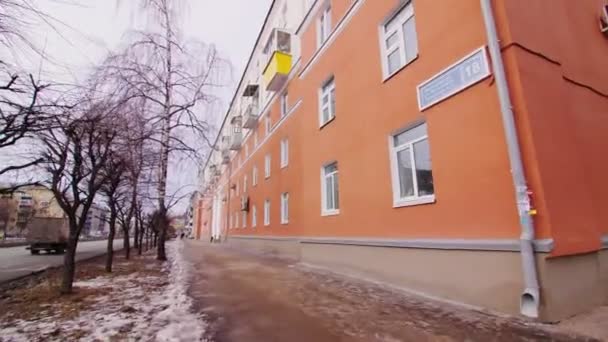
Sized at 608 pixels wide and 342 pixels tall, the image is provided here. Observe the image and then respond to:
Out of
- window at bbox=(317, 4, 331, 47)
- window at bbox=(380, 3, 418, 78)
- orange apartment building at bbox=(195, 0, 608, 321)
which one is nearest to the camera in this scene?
orange apartment building at bbox=(195, 0, 608, 321)

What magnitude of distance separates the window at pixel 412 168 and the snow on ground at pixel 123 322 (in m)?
4.45

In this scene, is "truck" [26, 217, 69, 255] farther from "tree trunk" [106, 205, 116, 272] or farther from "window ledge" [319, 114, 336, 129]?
"window ledge" [319, 114, 336, 129]

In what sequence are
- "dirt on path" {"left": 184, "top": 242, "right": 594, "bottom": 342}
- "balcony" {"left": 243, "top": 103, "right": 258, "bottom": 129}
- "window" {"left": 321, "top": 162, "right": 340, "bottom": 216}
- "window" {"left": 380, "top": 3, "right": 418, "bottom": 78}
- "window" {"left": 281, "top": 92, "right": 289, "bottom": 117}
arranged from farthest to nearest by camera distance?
"balcony" {"left": 243, "top": 103, "right": 258, "bottom": 129}, "window" {"left": 281, "top": 92, "right": 289, "bottom": 117}, "window" {"left": 321, "top": 162, "right": 340, "bottom": 216}, "window" {"left": 380, "top": 3, "right": 418, "bottom": 78}, "dirt on path" {"left": 184, "top": 242, "right": 594, "bottom": 342}

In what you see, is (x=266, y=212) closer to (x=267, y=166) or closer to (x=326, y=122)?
(x=267, y=166)

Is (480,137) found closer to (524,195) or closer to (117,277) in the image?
(524,195)

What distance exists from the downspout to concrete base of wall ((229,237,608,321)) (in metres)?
0.13

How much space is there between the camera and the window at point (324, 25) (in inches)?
422

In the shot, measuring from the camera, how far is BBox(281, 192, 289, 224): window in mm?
14945

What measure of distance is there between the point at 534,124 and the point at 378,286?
13.8 feet

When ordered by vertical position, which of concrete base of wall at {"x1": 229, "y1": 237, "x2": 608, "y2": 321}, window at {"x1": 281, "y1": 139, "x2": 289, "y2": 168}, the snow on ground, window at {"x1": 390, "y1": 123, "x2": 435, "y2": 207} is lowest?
the snow on ground

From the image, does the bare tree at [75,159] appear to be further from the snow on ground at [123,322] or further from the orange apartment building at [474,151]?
the orange apartment building at [474,151]

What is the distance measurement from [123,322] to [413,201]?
5255 mm

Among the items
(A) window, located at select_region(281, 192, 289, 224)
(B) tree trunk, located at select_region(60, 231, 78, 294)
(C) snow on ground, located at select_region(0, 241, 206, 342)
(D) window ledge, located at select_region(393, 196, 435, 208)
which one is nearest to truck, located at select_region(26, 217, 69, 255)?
(A) window, located at select_region(281, 192, 289, 224)

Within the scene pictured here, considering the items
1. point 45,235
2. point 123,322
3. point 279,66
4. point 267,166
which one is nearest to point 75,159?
point 123,322
